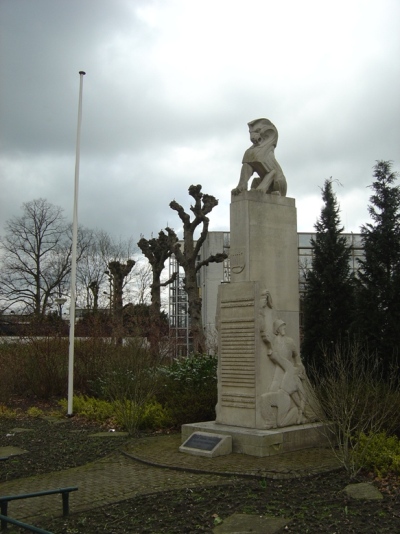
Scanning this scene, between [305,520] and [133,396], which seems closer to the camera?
[305,520]

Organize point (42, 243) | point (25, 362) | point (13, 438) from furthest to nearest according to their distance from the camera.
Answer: point (42, 243)
point (25, 362)
point (13, 438)

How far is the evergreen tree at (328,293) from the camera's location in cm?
1852

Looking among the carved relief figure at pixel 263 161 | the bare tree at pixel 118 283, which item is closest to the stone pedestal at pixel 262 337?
the carved relief figure at pixel 263 161

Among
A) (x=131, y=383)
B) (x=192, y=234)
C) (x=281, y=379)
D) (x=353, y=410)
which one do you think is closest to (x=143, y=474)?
(x=281, y=379)

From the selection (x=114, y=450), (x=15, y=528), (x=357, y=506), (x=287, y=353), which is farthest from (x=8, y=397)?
(x=357, y=506)

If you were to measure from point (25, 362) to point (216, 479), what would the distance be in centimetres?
1199

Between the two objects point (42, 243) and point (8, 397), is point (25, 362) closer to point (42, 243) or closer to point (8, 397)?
point (8, 397)

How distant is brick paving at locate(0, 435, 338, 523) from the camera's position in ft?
23.6

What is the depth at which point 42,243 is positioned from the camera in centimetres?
4028

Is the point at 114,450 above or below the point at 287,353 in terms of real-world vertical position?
below

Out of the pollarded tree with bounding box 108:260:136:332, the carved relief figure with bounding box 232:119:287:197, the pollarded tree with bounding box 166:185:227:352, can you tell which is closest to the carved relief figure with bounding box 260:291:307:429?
the carved relief figure with bounding box 232:119:287:197

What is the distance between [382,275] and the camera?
15812 mm

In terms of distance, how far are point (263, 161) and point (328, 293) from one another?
28.9ft

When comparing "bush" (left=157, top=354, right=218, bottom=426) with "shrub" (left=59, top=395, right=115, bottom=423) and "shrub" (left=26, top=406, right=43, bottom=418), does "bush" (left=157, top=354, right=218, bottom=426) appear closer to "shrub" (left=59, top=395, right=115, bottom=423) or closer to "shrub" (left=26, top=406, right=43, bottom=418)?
"shrub" (left=59, top=395, right=115, bottom=423)
